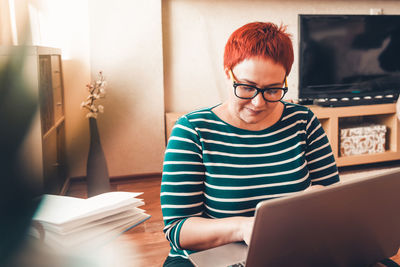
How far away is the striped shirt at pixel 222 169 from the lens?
34.2 inches

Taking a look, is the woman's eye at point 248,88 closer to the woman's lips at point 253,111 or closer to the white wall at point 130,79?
the woman's lips at point 253,111

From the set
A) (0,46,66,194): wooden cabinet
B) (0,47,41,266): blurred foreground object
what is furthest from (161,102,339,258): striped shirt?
(0,46,66,194): wooden cabinet

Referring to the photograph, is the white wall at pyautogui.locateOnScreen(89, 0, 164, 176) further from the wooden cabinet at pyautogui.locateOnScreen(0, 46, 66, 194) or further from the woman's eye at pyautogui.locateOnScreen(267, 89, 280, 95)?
the woman's eye at pyautogui.locateOnScreen(267, 89, 280, 95)

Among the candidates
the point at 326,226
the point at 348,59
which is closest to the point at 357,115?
the point at 348,59

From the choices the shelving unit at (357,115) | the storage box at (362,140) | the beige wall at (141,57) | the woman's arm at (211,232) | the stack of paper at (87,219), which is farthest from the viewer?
the storage box at (362,140)

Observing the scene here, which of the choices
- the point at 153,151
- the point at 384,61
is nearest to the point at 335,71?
the point at 384,61

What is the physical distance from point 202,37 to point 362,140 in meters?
1.62

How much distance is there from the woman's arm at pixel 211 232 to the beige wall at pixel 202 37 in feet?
7.16

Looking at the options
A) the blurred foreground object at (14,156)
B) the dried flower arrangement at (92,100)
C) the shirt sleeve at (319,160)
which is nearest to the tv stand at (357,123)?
the dried flower arrangement at (92,100)

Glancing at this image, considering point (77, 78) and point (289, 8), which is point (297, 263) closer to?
point (77, 78)

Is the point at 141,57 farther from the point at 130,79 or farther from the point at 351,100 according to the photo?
the point at 351,100

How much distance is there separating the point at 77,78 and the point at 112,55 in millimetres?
316

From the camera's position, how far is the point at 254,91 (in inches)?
34.7

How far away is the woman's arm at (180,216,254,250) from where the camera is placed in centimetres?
77
